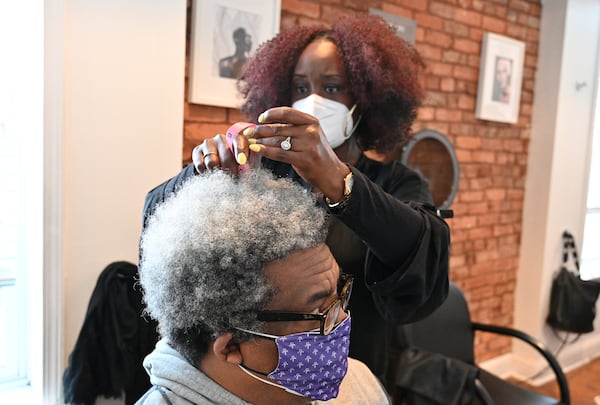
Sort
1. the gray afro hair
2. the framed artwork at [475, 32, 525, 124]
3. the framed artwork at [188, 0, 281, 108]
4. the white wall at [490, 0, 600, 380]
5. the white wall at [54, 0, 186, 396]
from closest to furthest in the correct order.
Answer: the gray afro hair, the white wall at [54, 0, 186, 396], the framed artwork at [188, 0, 281, 108], the framed artwork at [475, 32, 525, 124], the white wall at [490, 0, 600, 380]

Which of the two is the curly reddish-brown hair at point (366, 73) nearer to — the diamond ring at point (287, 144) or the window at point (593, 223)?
the diamond ring at point (287, 144)

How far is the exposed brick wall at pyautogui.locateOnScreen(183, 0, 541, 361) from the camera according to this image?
9.43 ft

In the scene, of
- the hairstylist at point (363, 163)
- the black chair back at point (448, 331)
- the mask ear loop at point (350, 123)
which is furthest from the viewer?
the black chair back at point (448, 331)

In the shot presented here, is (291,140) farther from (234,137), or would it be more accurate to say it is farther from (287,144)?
(234,137)

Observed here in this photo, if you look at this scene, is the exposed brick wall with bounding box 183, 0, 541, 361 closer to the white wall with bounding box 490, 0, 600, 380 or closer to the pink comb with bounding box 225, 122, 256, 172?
the white wall with bounding box 490, 0, 600, 380

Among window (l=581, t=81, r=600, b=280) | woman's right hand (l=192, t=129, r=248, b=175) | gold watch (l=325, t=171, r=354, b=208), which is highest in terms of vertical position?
woman's right hand (l=192, t=129, r=248, b=175)

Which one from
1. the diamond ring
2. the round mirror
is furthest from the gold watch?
the round mirror

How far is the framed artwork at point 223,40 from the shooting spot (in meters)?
1.94

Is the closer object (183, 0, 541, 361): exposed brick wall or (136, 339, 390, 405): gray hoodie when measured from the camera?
(136, 339, 390, 405): gray hoodie

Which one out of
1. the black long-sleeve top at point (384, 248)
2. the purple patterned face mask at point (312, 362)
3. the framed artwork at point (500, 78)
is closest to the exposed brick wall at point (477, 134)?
the framed artwork at point (500, 78)

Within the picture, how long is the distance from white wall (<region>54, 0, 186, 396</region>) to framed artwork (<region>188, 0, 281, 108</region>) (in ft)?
0.48

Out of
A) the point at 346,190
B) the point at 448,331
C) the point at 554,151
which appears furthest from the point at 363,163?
the point at 554,151

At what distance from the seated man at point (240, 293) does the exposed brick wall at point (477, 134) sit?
167 cm

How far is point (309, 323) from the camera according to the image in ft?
3.13
